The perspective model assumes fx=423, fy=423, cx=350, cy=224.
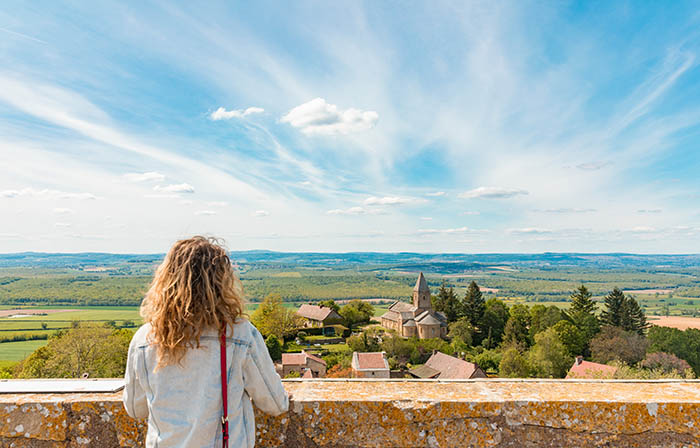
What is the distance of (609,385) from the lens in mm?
2992

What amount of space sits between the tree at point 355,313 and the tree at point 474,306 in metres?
20.6

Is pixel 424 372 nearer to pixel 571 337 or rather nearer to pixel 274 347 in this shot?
pixel 274 347

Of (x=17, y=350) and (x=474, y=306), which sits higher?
(x=474, y=306)

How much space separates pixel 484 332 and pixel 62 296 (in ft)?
369

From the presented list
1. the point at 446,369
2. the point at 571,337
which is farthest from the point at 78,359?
the point at 571,337

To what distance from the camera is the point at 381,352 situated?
145ft

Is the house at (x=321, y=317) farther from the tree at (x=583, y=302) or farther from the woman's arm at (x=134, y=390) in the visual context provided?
the woman's arm at (x=134, y=390)

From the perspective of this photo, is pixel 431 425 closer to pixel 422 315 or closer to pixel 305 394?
pixel 305 394

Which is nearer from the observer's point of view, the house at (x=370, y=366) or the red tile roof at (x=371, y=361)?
the house at (x=370, y=366)

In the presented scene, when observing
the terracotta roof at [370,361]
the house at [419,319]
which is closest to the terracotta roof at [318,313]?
the house at [419,319]

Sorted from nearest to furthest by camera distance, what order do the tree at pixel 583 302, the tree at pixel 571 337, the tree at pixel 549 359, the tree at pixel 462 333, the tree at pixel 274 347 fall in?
the tree at pixel 549 359, the tree at pixel 274 347, the tree at pixel 571 337, the tree at pixel 462 333, the tree at pixel 583 302

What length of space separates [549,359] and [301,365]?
2513cm

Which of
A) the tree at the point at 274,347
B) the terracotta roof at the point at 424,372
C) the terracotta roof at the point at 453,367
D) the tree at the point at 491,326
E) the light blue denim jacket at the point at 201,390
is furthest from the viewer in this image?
the tree at the point at 491,326

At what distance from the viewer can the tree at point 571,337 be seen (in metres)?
49.9
